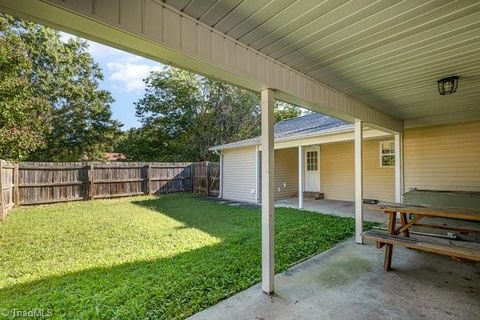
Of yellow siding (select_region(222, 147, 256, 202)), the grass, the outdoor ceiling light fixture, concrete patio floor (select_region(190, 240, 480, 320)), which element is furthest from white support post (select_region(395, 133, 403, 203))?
yellow siding (select_region(222, 147, 256, 202))

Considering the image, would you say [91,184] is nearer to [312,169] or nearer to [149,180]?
[149,180]

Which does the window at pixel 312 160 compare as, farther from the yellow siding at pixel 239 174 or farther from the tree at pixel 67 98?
the tree at pixel 67 98

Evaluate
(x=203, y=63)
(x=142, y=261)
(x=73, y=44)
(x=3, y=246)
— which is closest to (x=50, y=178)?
(x=3, y=246)

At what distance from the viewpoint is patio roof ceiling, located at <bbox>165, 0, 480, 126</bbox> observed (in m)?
2.03

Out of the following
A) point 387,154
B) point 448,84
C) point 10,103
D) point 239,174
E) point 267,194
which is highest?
point 10,103

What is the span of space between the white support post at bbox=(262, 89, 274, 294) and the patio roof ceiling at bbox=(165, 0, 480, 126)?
61 centimetres

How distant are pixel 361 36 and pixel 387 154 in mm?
7885

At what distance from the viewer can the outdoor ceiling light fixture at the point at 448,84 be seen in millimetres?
3582

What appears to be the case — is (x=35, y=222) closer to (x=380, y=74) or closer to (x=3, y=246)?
(x=3, y=246)

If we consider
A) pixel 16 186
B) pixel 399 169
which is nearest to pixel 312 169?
pixel 399 169

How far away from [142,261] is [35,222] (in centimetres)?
472

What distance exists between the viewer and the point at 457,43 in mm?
2629

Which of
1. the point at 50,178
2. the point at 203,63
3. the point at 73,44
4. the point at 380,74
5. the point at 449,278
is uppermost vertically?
the point at 73,44

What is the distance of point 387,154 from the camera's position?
9102mm
